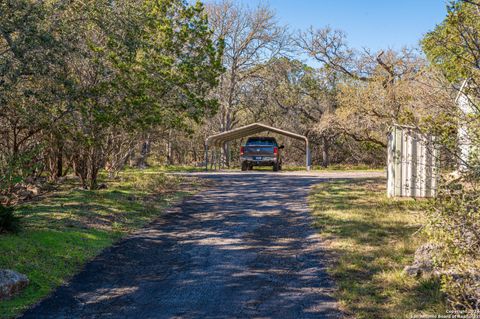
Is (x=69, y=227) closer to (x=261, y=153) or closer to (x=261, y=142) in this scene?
(x=261, y=153)

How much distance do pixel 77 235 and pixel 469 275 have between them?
7.38 meters

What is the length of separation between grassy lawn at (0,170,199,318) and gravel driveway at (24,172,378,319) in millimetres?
328

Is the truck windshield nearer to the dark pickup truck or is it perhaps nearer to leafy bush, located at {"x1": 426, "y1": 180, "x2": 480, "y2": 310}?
the dark pickup truck

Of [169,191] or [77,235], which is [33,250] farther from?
[169,191]

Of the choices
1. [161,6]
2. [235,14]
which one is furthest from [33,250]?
[235,14]

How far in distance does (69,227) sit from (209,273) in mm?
4192

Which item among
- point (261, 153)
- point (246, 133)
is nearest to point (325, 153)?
point (246, 133)

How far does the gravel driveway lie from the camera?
241 inches

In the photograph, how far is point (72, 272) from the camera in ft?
25.6

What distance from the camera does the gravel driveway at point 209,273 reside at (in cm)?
612

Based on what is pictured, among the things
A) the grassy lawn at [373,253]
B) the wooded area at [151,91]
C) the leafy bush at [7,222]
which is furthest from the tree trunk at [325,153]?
the leafy bush at [7,222]

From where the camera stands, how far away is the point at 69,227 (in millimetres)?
10336

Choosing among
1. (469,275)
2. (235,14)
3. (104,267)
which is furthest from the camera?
(235,14)

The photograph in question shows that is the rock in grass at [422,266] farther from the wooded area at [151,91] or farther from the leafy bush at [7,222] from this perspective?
the leafy bush at [7,222]
